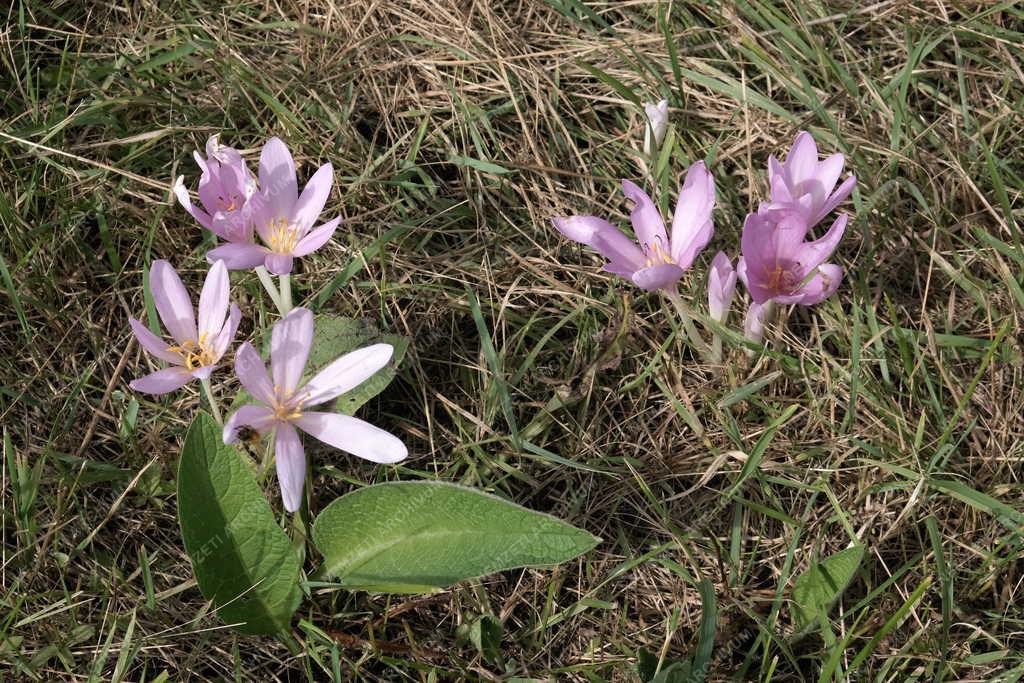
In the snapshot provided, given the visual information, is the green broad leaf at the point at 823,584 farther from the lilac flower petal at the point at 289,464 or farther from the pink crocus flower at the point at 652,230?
the lilac flower petal at the point at 289,464

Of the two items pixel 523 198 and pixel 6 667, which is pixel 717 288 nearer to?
pixel 523 198

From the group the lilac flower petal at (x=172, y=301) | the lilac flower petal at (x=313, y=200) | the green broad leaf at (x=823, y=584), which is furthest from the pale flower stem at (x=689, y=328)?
the lilac flower petal at (x=172, y=301)

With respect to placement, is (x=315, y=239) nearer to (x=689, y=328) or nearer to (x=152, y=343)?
(x=152, y=343)

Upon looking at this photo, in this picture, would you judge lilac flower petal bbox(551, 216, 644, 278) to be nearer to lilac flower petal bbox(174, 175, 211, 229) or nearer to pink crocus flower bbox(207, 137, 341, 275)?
pink crocus flower bbox(207, 137, 341, 275)

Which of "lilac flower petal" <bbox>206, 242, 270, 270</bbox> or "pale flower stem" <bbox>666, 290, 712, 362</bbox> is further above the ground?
"lilac flower petal" <bbox>206, 242, 270, 270</bbox>

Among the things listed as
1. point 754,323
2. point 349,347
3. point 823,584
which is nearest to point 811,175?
point 754,323

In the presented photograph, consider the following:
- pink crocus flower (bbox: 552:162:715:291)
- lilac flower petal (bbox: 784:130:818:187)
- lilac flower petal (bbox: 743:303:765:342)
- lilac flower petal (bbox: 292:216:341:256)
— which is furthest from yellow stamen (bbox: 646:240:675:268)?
lilac flower petal (bbox: 292:216:341:256)
